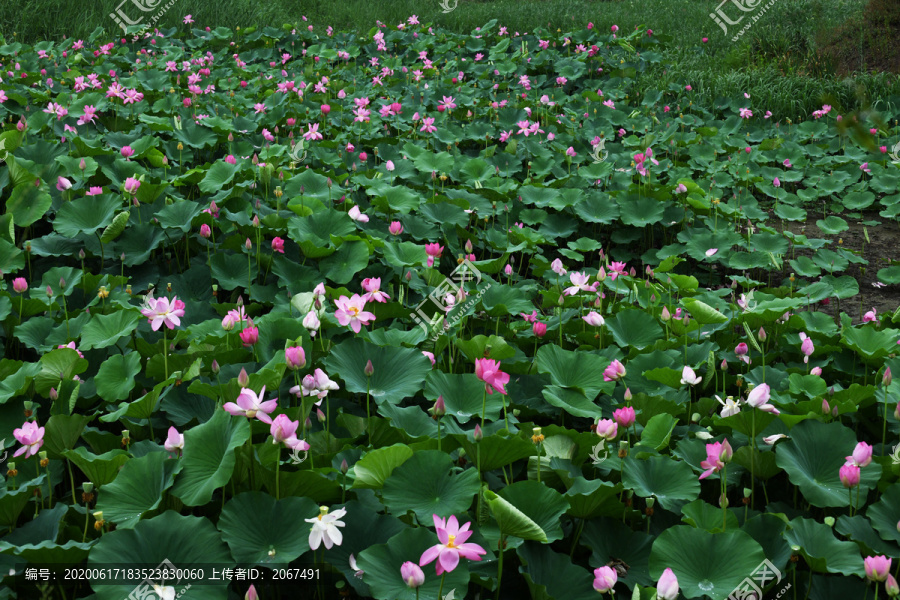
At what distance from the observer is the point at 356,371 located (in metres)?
A: 1.90

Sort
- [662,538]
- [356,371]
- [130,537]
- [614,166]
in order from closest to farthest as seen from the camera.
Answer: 1. [130,537]
2. [662,538]
3. [356,371]
4. [614,166]

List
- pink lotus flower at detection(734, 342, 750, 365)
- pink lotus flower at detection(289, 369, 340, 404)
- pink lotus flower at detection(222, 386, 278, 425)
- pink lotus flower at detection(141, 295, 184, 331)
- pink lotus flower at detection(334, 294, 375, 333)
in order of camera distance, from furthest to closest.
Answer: pink lotus flower at detection(734, 342, 750, 365) < pink lotus flower at detection(334, 294, 375, 333) < pink lotus flower at detection(141, 295, 184, 331) < pink lotus flower at detection(289, 369, 340, 404) < pink lotus flower at detection(222, 386, 278, 425)

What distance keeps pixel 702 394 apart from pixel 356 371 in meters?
1.08

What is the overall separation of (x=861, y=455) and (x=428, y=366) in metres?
1.02

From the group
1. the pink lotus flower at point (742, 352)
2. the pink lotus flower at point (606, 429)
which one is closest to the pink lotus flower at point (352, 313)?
the pink lotus flower at point (606, 429)

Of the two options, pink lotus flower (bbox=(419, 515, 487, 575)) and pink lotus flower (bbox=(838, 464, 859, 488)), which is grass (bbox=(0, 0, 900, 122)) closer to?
pink lotus flower (bbox=(838, 464, 859, 488))

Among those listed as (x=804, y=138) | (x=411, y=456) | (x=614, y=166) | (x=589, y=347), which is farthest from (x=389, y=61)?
(x=411, y=456)

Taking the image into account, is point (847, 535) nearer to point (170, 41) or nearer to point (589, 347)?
point (589, 347)
